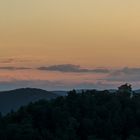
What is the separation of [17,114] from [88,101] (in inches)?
215

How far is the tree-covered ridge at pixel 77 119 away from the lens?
161 ft

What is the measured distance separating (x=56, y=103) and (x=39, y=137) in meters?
6.82

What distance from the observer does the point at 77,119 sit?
51.6 metres

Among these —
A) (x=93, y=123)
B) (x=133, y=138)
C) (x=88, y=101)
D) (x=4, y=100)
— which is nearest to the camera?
(x=133, y=138)

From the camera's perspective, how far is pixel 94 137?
48.7 meters

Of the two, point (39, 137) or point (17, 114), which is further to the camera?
point (17, 114)

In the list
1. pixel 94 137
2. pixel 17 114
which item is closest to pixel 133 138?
pixel 94 137

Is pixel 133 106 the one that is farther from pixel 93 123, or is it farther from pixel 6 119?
pixel 6 119

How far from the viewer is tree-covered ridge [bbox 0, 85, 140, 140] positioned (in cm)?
4900

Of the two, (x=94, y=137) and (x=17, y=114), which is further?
(x=17, y=114)

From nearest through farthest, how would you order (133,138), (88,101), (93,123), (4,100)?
(133,138), (93,123), (88,101), (4,100)

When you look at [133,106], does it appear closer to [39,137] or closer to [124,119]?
[124,119]

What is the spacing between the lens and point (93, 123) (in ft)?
166

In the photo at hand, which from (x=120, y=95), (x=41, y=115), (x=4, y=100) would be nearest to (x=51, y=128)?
(x=41, y=115)
